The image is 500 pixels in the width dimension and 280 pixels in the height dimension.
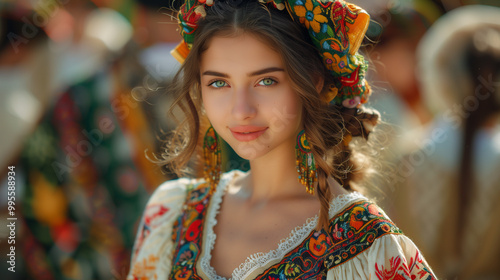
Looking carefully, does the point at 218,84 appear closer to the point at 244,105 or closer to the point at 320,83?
the point at 244,105

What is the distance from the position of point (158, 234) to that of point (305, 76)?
693 millimetres

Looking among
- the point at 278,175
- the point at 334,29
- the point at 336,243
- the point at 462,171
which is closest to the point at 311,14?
the point at 334,29

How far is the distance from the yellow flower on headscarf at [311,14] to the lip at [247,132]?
276 millimetres

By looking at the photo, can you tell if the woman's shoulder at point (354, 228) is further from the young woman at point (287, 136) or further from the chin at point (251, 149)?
the chin at point (251, 149)

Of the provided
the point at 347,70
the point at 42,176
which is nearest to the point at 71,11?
the point at 42,176

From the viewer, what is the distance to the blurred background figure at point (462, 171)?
2.25 m

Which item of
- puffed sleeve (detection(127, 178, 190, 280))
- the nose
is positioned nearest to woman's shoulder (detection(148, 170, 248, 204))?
puffed sleeve (detection(127, 178, 190, 280))

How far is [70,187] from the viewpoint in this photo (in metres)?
2.56

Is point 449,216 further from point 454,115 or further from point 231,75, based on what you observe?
point 231,75

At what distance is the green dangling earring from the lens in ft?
4.27

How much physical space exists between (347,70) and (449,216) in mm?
1306

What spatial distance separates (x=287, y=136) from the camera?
4.25 feet

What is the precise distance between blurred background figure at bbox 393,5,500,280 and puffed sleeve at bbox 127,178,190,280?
3.55ft

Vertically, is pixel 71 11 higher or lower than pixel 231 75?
higher
